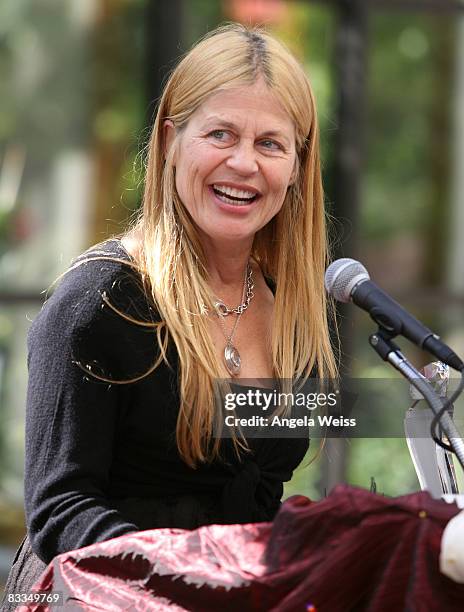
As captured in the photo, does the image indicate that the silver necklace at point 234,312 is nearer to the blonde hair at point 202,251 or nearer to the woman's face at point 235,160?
the blonde hair at point 202,251

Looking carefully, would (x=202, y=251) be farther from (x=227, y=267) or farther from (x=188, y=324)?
(x=188, y=324)

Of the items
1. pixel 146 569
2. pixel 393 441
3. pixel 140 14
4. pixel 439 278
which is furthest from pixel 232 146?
pixel 439 278

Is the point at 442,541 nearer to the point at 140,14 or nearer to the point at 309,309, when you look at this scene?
the point at 309,309

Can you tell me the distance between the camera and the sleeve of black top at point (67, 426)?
88.1 inches

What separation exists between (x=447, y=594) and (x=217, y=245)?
3.80 ft

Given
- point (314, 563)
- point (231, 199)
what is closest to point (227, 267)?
point (231, 199)

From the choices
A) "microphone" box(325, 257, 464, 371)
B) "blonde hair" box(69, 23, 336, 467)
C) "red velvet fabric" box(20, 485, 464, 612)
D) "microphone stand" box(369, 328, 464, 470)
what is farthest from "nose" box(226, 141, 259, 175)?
"red velvet fabric" box(20, 485, 464, 612)

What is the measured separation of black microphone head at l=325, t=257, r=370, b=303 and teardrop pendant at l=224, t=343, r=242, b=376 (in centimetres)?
49

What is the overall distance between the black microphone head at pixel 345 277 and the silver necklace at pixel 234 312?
19.1 inches

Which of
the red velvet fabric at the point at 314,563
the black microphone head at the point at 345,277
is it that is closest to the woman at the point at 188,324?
the red velvet fabric at the point at 314,563

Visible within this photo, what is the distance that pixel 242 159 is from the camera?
2488mm

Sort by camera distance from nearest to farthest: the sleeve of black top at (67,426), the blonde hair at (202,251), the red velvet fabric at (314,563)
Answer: the red velvet fabric at (314,563), the sleeve of black top at (67,426), the blonde hair at (202,251)

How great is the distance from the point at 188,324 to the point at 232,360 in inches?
6.1

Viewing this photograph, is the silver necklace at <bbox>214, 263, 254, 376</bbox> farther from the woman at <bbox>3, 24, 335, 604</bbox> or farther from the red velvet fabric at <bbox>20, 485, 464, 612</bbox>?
the red velvet fabric at <bbox>20, 485, 464, 612</bbox>
